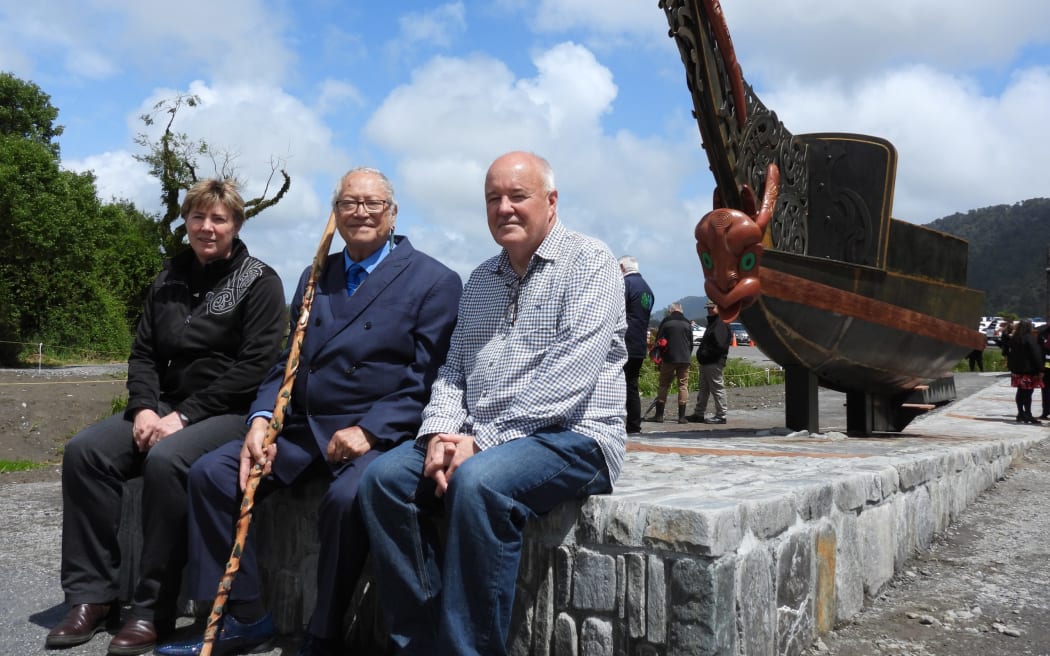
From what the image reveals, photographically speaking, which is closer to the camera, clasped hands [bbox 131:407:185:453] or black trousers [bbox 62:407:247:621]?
black trousers [bbox 62:407:247:621]

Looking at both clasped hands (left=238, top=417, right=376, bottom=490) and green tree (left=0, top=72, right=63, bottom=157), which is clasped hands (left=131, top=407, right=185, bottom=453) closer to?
clasped hands (left=238, top=417, right=376, bottom=490)

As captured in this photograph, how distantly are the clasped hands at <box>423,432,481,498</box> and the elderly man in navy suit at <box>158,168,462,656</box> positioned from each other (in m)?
0.33

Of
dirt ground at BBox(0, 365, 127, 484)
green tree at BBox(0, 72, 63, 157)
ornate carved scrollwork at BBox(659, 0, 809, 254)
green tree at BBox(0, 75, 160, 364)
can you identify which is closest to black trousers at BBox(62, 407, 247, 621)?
ornate carved scrollwork at BBox(659, 0, 809, 254)

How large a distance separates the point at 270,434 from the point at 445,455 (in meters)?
0.81

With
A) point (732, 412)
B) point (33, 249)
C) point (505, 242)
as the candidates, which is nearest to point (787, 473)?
point (505, 242)

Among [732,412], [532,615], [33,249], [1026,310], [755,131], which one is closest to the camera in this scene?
[532,615]

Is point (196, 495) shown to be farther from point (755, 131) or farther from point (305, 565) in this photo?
point (755, 131)

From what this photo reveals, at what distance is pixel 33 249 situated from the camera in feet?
73.8

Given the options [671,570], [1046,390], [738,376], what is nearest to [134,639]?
[671,570]

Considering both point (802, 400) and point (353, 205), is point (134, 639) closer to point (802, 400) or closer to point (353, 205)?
point (353, 205)

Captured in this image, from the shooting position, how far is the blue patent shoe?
3088 mm

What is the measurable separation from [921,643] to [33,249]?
23.9m

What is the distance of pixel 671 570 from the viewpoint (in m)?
2.54

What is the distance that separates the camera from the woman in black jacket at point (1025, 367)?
12.5m
